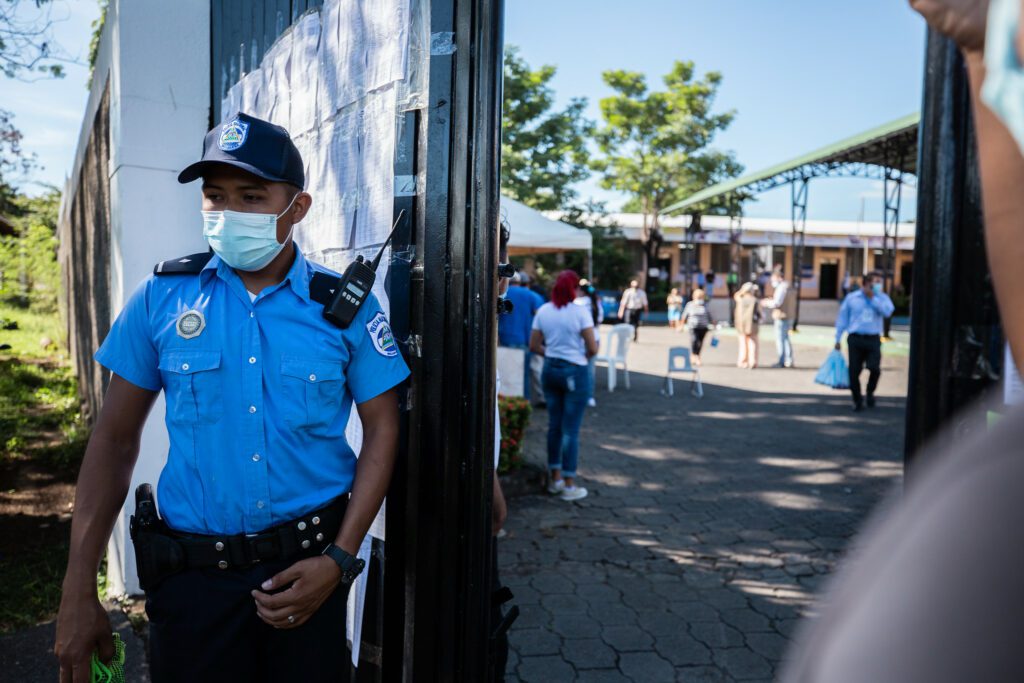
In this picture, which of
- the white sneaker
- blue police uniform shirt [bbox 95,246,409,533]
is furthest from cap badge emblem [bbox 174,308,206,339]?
the white sneaker

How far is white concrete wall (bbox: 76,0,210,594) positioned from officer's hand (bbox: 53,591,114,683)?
6.50 feet

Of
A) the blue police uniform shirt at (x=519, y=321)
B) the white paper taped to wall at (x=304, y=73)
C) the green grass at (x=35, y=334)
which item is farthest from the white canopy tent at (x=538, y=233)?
the green grass at (x=35, y=334)

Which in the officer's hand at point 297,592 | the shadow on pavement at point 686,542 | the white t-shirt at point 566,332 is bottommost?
the shadow on pavement at point 686,542

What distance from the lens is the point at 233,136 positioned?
6.12 ft

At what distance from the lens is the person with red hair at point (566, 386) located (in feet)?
20.0

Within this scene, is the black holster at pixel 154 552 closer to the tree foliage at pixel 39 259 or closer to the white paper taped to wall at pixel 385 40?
the white paper taped to wall at pixel 385 40

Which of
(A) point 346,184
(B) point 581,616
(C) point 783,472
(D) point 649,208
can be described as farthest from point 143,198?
(D) point 649,208

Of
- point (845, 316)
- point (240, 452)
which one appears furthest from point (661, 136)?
point (240, 452)

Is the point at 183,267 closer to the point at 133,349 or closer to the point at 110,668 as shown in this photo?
the point at 133,349

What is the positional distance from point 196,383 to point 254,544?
43cm

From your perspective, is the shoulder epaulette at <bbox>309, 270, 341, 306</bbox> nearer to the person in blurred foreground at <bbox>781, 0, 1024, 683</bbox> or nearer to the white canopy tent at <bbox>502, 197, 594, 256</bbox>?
the person in blurred foreground at <bbox>781, 0, 1024, 683</bbox>

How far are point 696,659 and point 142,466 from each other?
9.62 ft

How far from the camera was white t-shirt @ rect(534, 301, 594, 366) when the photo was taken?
20.1 feet

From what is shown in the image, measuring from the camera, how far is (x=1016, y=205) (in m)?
0.66
